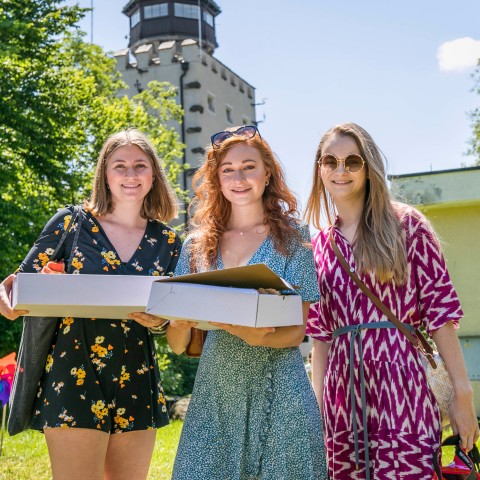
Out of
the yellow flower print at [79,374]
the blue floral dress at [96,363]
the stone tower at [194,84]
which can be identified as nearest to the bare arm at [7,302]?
the blue floral dress at [96,363]

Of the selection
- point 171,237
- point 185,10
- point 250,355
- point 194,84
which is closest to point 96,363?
point 171,237

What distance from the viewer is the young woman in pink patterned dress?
2.84 metres

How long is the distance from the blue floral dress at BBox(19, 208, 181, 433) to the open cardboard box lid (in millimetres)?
999

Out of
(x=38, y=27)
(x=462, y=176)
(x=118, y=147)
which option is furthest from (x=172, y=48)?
(x=118, y=147)

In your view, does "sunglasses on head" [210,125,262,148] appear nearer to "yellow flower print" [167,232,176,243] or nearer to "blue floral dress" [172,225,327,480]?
"blue floral dress" [172,225,327,480]

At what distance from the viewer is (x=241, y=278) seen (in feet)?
7.84

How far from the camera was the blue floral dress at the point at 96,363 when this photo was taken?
3277 millimetres

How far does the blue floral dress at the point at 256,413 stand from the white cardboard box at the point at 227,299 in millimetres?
303

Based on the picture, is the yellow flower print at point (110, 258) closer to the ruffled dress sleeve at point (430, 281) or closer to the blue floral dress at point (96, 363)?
the blue floral dress at point (96, 363)

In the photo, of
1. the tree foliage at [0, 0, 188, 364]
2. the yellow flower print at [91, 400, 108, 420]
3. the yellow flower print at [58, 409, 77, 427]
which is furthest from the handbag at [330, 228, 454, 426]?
the tree foliage at [0, 0, 188, 364]

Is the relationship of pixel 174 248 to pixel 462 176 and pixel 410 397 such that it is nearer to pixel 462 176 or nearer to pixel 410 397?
pixel 410 397

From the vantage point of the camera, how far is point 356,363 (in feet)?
9.66

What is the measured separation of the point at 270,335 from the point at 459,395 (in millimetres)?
845

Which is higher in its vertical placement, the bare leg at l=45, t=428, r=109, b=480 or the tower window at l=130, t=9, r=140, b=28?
the tower window at l=130, t=9, r=140, b=28
